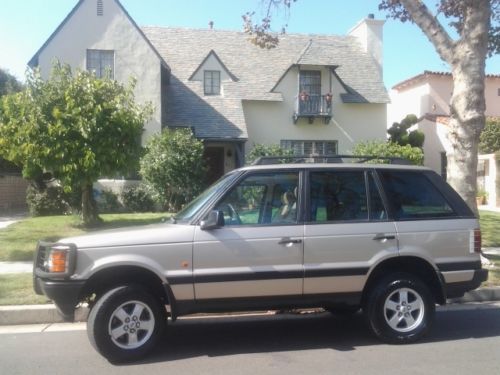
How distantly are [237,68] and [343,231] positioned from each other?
19.1 meters

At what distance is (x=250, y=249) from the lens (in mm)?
5691

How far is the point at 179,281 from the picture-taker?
5555mm

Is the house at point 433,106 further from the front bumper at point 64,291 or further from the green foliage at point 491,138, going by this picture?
the front bumper at point 64,291

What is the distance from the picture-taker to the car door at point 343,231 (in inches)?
231

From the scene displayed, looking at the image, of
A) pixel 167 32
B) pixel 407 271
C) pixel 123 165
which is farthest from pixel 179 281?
pixel 167 32

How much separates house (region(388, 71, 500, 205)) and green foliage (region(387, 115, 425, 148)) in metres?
1.40

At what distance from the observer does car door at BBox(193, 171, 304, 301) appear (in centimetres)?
562

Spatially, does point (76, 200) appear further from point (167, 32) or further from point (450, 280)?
point (450, 280)

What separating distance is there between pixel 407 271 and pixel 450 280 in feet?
1.52

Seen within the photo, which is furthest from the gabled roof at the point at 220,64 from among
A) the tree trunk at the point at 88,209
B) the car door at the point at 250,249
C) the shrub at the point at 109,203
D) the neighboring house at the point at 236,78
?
the car door at the point at 250,249

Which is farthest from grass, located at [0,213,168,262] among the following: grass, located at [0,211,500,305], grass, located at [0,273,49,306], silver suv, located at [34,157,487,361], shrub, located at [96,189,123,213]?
silver suv, located at [34,157,487,361]

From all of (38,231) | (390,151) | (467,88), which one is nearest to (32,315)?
(38,231)

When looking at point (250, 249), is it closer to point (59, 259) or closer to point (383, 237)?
point (383, 237)

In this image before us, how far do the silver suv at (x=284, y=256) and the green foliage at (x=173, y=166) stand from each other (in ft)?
39.7
